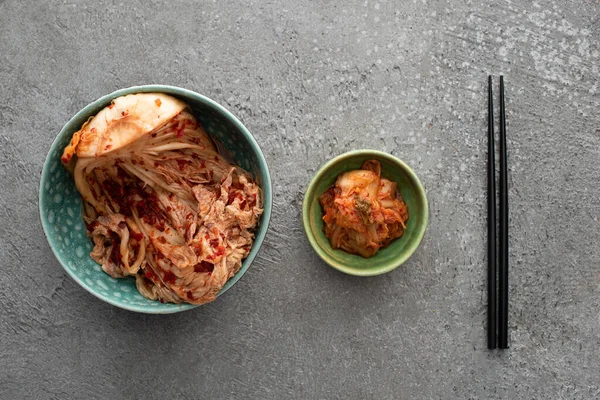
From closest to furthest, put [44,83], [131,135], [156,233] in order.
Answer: [131,135] → [156,233] → [44,83]

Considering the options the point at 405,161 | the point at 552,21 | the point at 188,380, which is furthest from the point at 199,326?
the point at 552,21

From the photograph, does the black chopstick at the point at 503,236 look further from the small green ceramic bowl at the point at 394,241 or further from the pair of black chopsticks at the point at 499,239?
the small green ceramic bowl at the point at 394,241

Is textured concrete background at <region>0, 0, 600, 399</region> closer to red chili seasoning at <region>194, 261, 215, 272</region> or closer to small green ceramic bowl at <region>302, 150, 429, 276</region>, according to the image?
small green ceramic bowl at <region>302, 150, 429, 276</region>

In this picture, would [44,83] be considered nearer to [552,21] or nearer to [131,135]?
[131,135]

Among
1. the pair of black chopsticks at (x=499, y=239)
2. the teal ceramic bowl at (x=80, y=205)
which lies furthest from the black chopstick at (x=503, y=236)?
the teal ceramic bowl at (x=80, y=205)

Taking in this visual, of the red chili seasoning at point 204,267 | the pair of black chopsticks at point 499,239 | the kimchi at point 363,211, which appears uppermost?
the red chili seasoning at point 204,267

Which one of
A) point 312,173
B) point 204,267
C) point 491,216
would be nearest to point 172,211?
point 204,267
